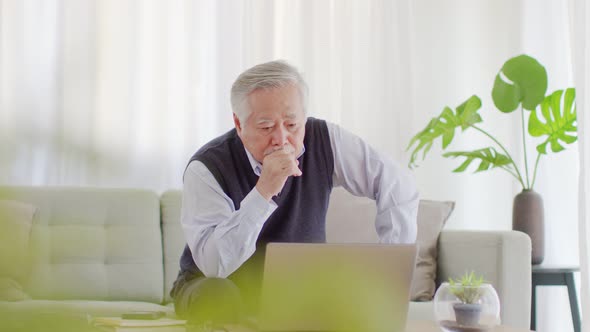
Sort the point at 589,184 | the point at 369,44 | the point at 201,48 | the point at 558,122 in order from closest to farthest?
the point at 589,184
the point at 558,122
the point at 201,48
the point at 369,44

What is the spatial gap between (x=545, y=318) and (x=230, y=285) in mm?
2773

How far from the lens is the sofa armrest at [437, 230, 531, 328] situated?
254 cm

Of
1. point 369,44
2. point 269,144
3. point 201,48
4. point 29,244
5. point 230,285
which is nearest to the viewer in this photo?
point 29,244

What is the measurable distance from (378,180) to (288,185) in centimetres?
23

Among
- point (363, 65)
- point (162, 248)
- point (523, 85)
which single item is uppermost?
point (363, 65)

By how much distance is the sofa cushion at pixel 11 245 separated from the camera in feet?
0.65

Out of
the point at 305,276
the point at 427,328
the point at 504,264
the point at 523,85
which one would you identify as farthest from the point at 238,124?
the point at 523,85

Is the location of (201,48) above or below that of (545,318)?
above

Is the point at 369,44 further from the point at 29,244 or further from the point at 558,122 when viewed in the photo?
the point at 29,244

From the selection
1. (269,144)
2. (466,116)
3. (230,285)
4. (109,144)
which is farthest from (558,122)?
(109,144)

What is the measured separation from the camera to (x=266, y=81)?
1.86m

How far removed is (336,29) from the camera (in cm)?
394

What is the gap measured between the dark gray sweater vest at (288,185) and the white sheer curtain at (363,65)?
1.47m

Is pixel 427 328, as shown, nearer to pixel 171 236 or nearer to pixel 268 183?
pixel 268 183
